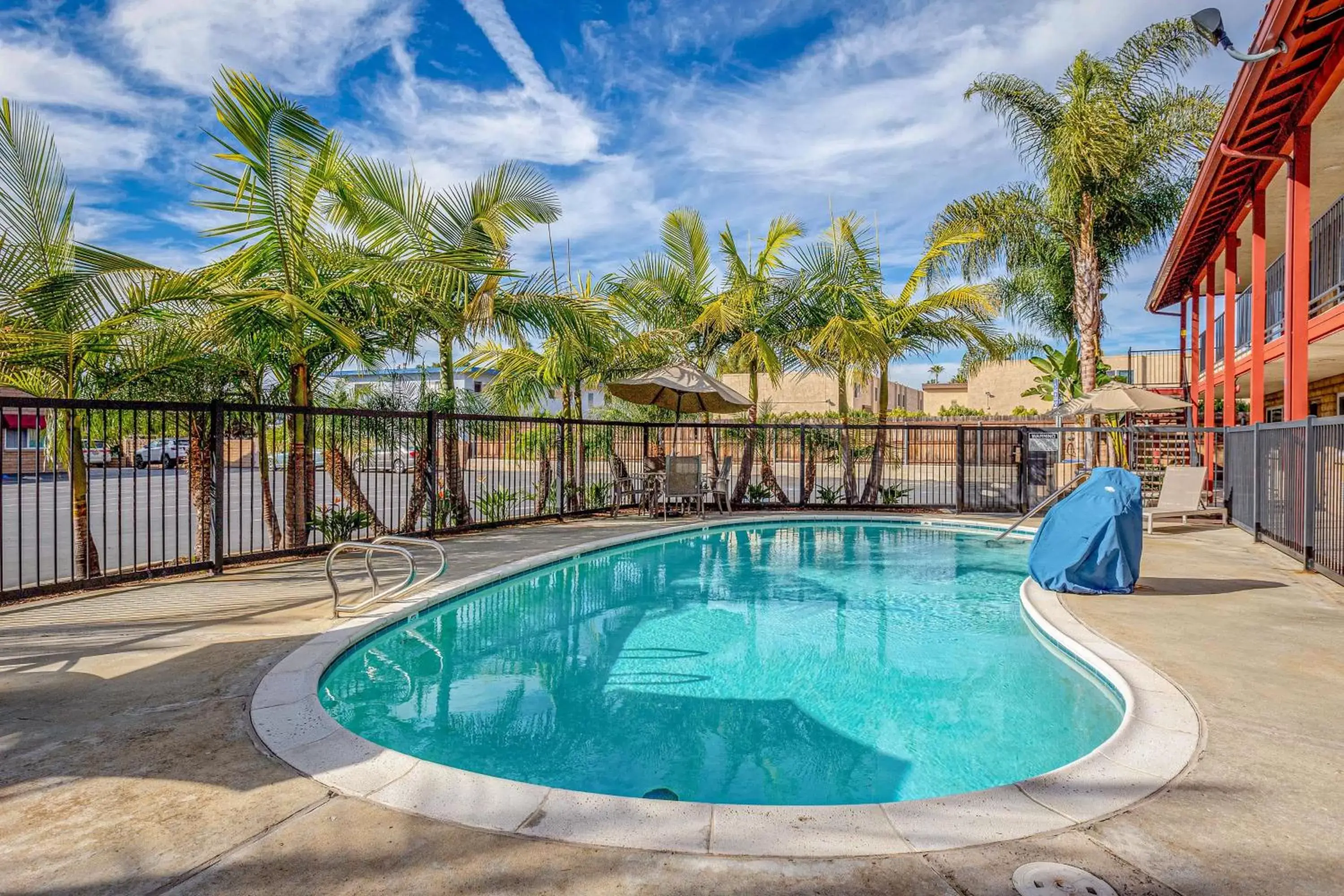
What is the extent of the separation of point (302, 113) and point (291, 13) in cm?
292

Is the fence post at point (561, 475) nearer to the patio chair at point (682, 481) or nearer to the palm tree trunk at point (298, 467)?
the patio chair at point (682, 481)

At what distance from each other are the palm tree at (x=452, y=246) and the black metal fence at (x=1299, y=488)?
8007 mm

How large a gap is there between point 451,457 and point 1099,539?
7479 mm

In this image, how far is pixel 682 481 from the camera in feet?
37.6

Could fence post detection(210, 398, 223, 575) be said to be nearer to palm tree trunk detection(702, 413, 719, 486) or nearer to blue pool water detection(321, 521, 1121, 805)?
blue pool water detection(321, 521, 1121, 805)

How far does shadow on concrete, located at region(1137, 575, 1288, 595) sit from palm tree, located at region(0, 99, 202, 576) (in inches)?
348

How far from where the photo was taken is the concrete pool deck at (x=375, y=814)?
6.51 ft

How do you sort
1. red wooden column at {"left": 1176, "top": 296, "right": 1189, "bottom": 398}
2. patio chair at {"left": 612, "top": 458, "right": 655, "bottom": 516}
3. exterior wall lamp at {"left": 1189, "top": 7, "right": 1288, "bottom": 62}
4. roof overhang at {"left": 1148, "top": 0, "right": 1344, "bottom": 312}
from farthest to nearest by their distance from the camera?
red wooden column at {"left": 1176, "top": 296, "right": 1189, "bottom": 398}, patio chair at {"left": 612, "top": 458, "right": 655, "bottom": 516}, roof overhang at {"left": 1148, "top": 0, "right": 1344, "bottom": 312}, exterior wall lamp at {"left": 1189, "top": 7, "right": 1288, "bottom": 62}

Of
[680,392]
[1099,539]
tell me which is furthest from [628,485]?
[1099,539]

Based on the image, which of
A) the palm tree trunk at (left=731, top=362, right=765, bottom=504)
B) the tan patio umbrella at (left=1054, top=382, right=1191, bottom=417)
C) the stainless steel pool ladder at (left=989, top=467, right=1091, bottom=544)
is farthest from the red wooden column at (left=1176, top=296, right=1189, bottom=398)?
the palm tree trunk at (left=731, top=362, right=765, bottom=504)

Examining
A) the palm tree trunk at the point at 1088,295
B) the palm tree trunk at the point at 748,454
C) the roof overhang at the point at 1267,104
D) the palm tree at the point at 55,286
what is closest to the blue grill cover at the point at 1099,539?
the roof overhang at the point at 1267,104

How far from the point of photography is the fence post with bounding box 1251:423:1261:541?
331 inches

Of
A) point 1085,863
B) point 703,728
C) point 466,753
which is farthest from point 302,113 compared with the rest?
point 1085,863

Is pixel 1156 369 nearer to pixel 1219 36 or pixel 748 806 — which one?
pixel 1219 36
